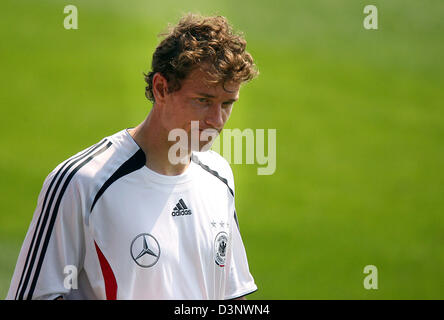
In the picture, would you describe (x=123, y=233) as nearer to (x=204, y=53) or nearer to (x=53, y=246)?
(x=53, y=246)

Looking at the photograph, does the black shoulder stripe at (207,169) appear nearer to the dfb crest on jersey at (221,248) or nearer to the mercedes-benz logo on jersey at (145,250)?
the dfb crest on jersey at (221,248)

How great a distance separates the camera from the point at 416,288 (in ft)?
20.9

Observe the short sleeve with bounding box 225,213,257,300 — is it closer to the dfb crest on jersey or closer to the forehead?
the dfb crest on jersey

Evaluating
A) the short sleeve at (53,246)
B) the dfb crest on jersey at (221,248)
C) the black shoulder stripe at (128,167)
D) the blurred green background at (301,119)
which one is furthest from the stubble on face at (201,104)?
the blurred green background at (301,119)

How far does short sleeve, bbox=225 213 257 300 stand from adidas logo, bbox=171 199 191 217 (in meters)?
0.31

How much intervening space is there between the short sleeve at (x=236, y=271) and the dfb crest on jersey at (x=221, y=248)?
0.08 metres

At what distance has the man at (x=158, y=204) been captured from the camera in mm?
2324

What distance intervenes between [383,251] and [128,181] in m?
4.99

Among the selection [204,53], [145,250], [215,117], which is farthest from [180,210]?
[204,53]

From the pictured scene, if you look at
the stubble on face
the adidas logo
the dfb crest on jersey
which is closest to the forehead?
the stubble on face

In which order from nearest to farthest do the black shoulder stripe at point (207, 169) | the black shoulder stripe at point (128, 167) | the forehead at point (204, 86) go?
the black shoulder stripe at point (128, 167)
the forehead at point (204, 86)
the black shoulder stripe at point (207, 169)

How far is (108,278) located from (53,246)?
237mm

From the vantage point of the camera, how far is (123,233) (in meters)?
2.43

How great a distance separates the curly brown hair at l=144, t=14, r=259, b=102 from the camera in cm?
257
